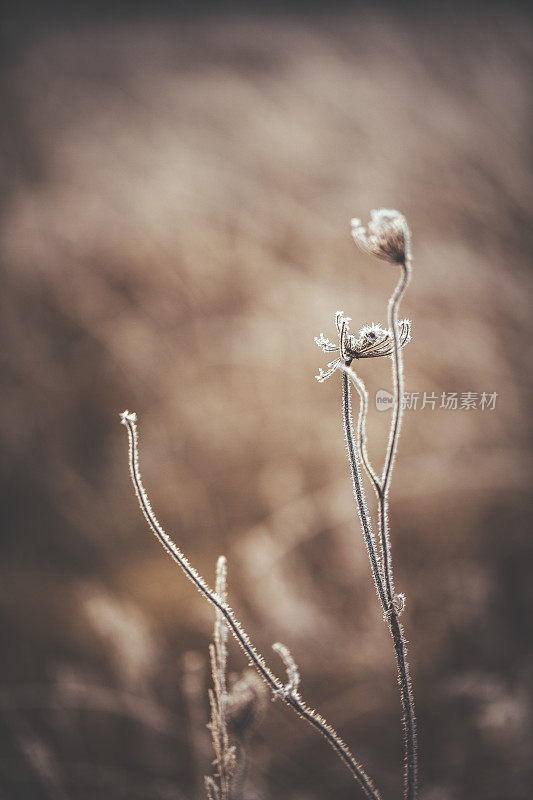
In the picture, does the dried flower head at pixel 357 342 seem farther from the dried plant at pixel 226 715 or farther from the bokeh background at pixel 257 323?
the bokeh background at pixel 257 323

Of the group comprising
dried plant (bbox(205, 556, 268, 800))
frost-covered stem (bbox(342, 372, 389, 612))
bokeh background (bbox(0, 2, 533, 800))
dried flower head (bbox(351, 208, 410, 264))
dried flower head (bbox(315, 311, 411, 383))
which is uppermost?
bokeh background (bbox(0, 2, 533, 800))

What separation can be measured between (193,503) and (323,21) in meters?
0.95

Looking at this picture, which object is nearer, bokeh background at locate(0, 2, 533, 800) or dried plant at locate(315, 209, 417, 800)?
dried plant at locate(315, 209, 417, 800)

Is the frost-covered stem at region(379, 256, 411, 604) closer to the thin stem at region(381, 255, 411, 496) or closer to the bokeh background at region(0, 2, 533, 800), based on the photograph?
the thin stem at region(381, 255, 411, 496)

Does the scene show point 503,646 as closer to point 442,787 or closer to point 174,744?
point 442,787

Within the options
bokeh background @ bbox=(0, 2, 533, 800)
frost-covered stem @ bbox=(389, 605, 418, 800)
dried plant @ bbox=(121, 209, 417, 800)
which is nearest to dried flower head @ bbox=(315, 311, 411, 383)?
dried plant @ bbox=(121, 209, 417, 800)

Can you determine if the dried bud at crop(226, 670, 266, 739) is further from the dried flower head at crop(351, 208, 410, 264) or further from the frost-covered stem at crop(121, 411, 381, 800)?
the dried flower head at crop(351, 208, 410, 264)

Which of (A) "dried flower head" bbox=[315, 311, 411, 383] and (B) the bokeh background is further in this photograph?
(B) the bokeh background

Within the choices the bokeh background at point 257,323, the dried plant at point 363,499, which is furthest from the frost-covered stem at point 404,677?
the bokeh background at point 257,323

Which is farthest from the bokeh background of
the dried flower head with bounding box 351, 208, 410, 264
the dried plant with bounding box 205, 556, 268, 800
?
the dried flower head with bounding box 351, 208, 410, 264

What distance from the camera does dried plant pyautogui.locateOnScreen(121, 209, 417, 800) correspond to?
186 millimetres

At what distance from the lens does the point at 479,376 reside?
861 millimetres

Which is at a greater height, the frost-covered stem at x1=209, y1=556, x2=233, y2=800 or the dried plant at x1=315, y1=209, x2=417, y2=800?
the dried plant at x1=315, y1=209, x2=417, y2=800

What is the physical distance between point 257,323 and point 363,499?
0.71 metres
